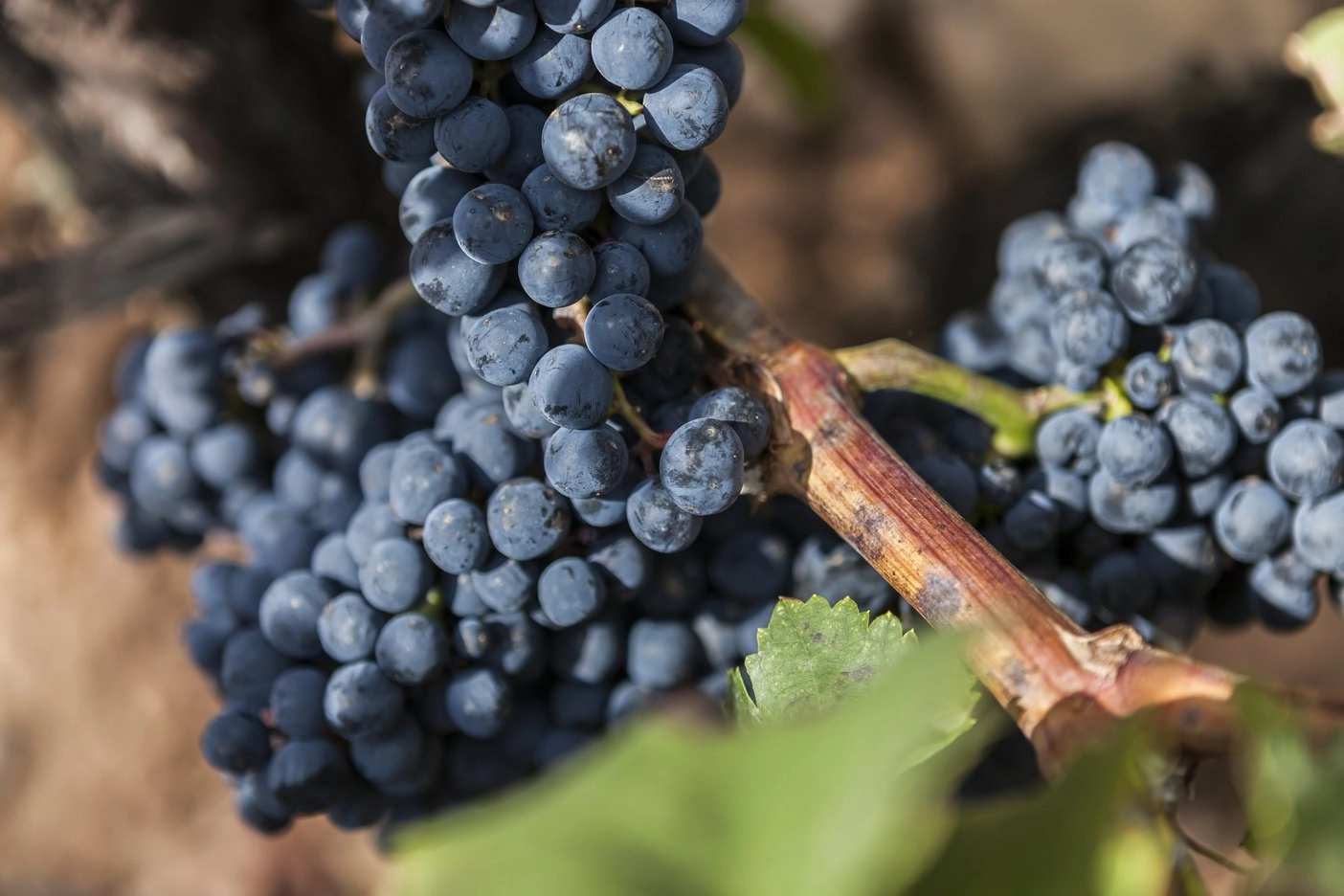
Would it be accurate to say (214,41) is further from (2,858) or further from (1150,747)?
(2,858)

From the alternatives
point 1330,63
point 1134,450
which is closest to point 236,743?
point 1134,450

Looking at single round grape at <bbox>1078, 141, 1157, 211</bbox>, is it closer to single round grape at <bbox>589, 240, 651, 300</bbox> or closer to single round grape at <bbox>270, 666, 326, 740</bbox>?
single round grape at <bbox>589, 240, 651, 300</bbox>

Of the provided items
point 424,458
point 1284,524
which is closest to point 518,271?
point 424,458

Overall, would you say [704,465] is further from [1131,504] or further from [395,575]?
[1131,504]

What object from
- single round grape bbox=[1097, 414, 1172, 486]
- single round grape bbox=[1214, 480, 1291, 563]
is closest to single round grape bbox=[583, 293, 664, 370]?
single round grape bbox=[1097, 414, 1172, 486]

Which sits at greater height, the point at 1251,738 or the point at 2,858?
the point at 1251,738

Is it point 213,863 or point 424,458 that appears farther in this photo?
point 213,863
